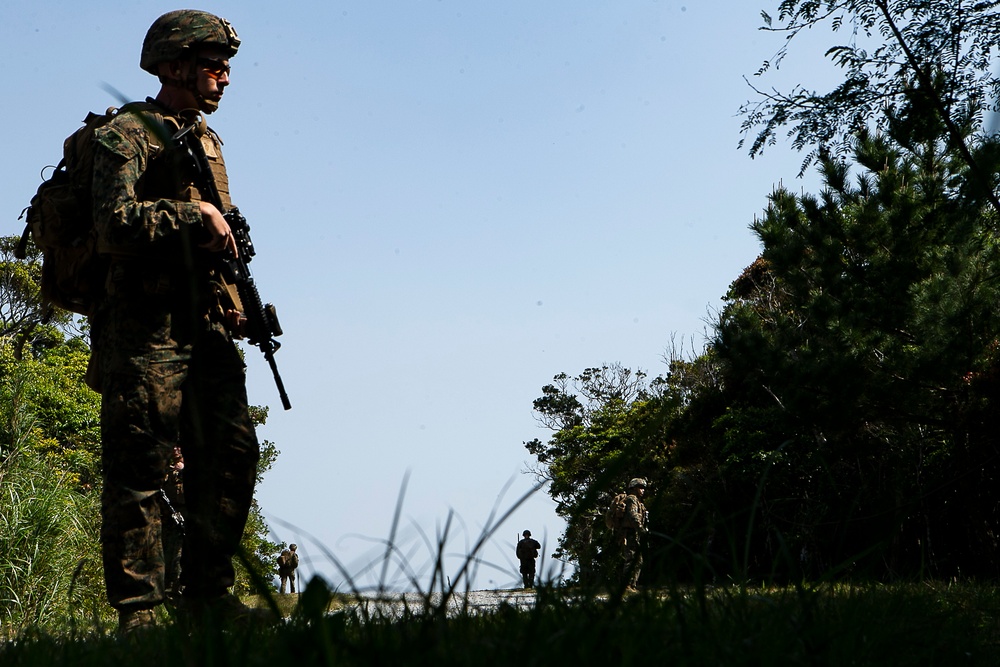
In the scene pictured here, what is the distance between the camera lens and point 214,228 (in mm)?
3777

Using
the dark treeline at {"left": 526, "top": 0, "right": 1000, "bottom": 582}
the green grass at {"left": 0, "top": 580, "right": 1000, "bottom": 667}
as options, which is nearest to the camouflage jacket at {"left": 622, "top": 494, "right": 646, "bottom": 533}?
the dark treeline at {"left": 526, "top": 0, "right": 1000, "bottom": 582}

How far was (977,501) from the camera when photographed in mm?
13742

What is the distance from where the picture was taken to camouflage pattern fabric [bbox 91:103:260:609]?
12.1 ft

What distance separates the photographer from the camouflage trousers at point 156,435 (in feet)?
11.9

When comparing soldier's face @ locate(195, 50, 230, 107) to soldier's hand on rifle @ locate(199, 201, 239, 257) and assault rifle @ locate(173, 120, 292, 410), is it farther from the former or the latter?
soldier's hand on rifle @ locate(199, 201, 239, 257)

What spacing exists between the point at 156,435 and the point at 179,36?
1.57 metres

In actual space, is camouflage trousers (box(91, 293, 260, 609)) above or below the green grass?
above

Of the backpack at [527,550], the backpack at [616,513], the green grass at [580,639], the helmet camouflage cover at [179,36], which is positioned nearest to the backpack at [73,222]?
the helmet camouflage cover at [179,36]

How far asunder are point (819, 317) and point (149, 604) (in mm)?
7895

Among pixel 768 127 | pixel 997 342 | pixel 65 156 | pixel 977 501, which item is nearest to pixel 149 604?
pixel 65 156

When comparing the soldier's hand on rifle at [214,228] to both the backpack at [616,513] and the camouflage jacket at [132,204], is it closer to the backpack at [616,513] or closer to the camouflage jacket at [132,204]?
the camouflage jacket at [132,204]

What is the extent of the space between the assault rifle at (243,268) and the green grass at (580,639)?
181 cm

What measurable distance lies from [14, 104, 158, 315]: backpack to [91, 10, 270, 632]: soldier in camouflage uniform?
0.12m

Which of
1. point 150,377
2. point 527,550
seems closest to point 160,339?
point 150,377
